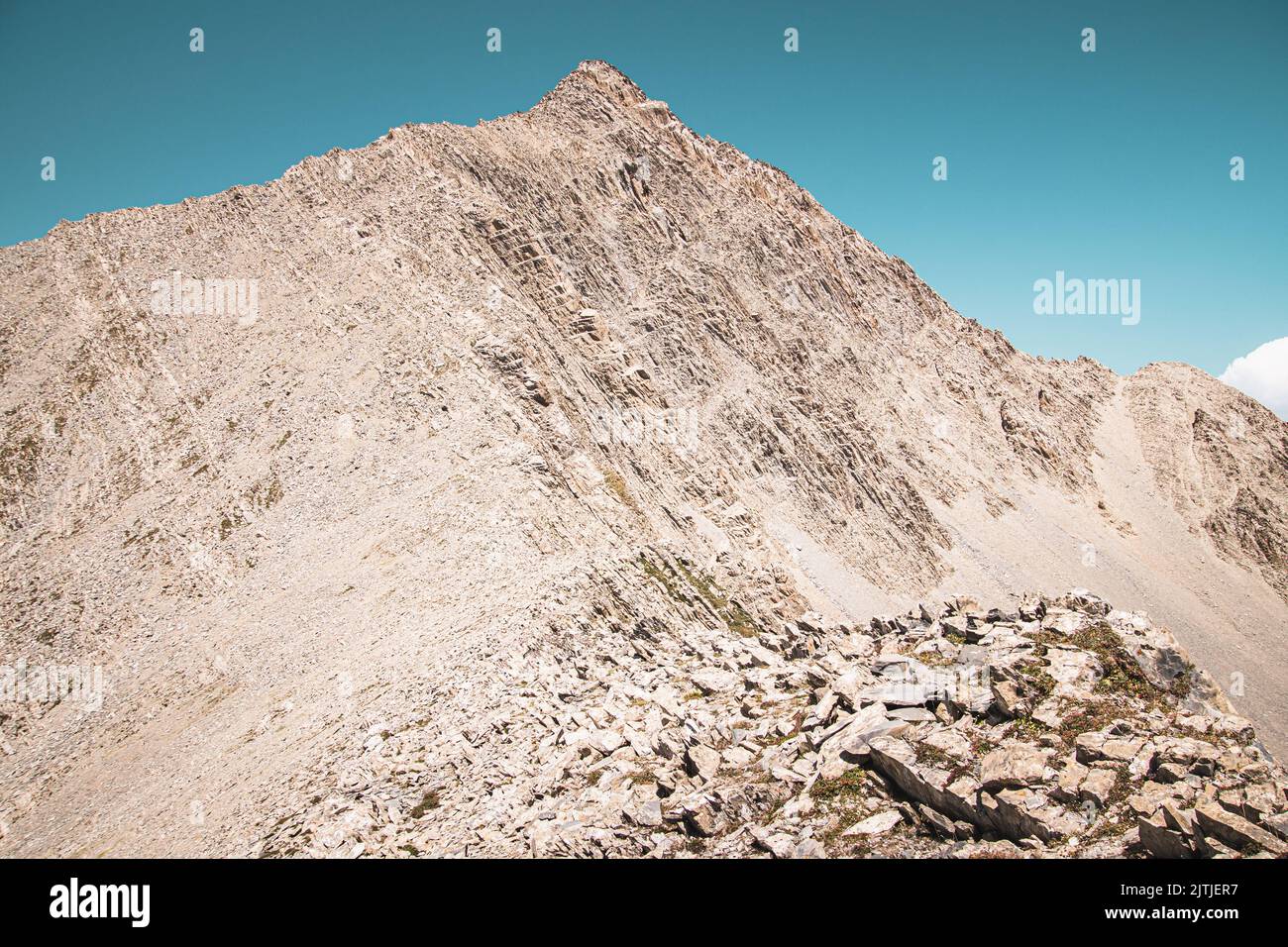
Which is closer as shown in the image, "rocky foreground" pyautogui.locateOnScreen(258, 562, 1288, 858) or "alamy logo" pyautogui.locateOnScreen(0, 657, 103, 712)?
"rocky foreground" pyautogui.locateOnScreen(258, 562, 1288, 858)

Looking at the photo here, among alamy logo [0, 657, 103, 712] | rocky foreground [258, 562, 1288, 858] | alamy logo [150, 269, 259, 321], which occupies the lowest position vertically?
rocky foreground [258, 562, 1288, 858]

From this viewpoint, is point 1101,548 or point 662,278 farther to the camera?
point 1101,548

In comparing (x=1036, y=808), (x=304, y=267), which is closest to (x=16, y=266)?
(x=304, y=267)

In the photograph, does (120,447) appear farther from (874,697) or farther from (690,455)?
(874,697)

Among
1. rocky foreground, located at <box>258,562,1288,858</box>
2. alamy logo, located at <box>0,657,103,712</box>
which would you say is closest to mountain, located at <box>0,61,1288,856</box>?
rocky foreground, located at <box>258,562,1288,858</box>
